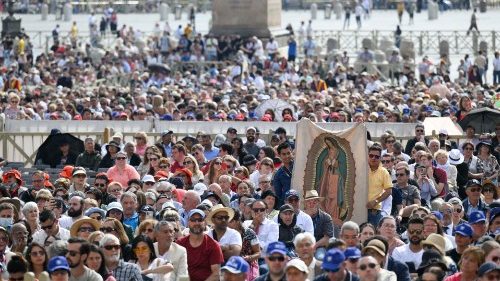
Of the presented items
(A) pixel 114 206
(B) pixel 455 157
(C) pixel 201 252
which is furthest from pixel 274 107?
(C) pixel 201 252

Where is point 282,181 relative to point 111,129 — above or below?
above

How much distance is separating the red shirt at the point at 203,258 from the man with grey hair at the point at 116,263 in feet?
2.23

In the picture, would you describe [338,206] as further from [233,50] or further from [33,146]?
[233,50]

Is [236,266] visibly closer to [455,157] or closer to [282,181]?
[282,181]

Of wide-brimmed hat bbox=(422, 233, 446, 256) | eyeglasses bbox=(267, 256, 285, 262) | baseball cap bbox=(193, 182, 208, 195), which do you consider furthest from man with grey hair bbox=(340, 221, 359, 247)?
baseball cap bbox=(193, 182, 208, 195)

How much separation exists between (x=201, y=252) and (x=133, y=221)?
102 inches

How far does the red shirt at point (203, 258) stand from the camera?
15.8 meters

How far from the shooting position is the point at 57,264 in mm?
13984

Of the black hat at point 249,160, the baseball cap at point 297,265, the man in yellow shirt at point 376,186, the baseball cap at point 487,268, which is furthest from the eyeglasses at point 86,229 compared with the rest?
the black hat at point 249,160

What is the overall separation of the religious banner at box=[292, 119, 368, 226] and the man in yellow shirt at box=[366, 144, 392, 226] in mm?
133

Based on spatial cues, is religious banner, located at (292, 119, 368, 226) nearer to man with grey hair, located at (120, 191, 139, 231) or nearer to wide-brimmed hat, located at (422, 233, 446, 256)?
man with grey hair, located at (120, 191, 139, 231)

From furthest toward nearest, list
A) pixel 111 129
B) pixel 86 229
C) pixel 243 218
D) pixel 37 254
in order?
pixel 111 129 → pixel 243 218 → pixel 86 229 → pixel 37 254

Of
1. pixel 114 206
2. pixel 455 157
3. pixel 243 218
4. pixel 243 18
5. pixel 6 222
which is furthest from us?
pixel 243 18

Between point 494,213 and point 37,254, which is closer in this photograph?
point 37,254
